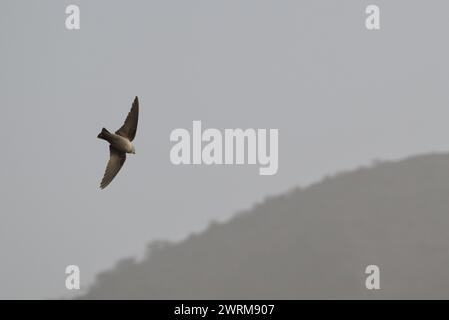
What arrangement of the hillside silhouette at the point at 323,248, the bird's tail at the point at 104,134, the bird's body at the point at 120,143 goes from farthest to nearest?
the hillside silhouette at the point at 323,248 → the bird's body at the point at 120,143 → the bird's tail at the point at 104,134

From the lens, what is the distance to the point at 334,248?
9012 centimetres

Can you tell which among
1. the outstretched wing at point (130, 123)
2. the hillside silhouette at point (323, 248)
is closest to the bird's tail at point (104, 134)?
the outstretched wing at point (130, 123)

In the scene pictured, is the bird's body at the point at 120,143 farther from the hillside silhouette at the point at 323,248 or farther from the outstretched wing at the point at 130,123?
the hillside silhouette at the point at 323,248

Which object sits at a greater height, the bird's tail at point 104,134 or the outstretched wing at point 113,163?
the bird's tail at point 104,134

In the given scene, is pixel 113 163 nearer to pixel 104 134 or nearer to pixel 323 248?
pixel 104 134

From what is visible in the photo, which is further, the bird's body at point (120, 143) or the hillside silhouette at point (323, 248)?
the hillside silhouette at point (323, 248)

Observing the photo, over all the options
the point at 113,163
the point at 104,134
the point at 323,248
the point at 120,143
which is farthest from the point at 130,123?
the point at 323,248

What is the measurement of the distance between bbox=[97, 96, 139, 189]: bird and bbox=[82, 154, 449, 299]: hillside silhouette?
60.5 metres

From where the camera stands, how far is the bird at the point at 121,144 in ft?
53.7

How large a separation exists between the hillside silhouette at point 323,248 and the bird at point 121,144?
60.5 meters

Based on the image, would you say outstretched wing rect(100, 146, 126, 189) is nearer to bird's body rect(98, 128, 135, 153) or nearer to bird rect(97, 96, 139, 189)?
bird rect(97, 96, 139, 189)

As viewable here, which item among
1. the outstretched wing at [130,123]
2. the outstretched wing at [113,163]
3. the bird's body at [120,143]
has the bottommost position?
the outstretched wing at [113,163]
